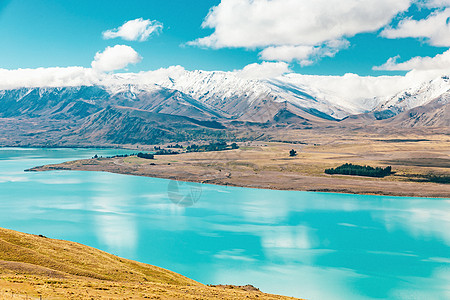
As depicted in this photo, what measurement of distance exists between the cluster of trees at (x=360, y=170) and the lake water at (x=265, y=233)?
1237 inches

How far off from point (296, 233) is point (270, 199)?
4197cm

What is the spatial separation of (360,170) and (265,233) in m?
92.5

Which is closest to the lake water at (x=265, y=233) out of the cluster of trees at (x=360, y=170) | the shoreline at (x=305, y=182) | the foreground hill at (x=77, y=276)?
the shoreline at (x=305, y=182)

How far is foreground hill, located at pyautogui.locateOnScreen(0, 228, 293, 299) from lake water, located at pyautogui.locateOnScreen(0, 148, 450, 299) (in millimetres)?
16388

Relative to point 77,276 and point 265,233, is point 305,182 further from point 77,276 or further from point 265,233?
point 77,276

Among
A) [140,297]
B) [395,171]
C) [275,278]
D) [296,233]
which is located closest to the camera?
[140,297]

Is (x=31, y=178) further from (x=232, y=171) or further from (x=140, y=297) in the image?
(x=140, y=297)

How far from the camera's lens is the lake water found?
66.2 m

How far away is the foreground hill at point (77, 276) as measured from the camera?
115 feet

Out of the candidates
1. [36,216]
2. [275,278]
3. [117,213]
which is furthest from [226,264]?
[36,216]

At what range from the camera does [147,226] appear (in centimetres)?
9931

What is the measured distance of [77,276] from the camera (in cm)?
4450

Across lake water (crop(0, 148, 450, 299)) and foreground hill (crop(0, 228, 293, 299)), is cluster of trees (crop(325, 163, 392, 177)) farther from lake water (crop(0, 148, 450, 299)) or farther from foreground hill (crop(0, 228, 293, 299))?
foreground hill (crop(0, 228, 293, 299))

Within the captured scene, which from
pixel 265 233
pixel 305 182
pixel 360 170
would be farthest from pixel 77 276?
pixel 360 170
